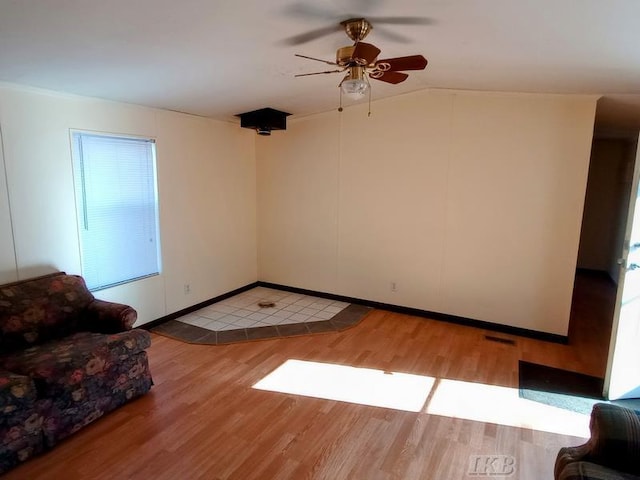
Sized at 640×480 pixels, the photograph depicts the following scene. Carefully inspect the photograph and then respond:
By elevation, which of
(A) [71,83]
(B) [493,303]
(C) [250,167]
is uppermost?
(A) [71,83]

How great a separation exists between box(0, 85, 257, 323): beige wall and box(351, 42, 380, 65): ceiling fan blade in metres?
2.48

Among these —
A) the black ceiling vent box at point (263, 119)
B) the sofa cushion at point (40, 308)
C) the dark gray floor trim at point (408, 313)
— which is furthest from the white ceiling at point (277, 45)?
the dark gray floor trim at point (408, 313)

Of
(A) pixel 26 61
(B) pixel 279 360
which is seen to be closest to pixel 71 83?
(A) pixel 26 61

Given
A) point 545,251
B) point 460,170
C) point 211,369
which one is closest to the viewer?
point 211,369

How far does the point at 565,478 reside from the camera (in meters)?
1.43

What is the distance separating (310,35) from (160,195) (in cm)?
239

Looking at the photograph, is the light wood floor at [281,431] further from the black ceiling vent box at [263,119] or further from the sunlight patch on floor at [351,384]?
the black ceiling vent box at [263,119]

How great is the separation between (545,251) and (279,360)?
9.17ft

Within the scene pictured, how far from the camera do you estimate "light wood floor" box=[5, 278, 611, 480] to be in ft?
6.93

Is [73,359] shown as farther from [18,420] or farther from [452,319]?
[452,319]

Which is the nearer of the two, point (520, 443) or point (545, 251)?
point (520, 443)

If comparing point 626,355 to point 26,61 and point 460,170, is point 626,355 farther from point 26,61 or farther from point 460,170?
point 26,61

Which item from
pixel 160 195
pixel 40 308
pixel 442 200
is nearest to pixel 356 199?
pixel 442 200

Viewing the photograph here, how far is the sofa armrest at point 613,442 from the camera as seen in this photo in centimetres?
146
